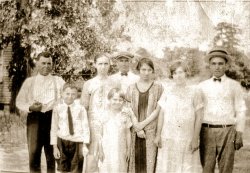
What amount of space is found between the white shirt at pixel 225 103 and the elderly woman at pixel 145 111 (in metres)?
0.50

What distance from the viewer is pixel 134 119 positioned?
457cm

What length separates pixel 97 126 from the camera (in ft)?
15.4

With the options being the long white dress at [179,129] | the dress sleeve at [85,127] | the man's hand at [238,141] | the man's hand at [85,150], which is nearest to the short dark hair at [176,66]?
the long white dress at [179,129]

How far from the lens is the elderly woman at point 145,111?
14.8ft

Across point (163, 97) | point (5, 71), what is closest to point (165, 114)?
point (163, 97)

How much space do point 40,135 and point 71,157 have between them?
1.46 ft

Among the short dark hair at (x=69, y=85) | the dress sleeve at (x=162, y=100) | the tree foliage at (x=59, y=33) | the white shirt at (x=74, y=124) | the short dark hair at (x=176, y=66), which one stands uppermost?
the tree foliage at (x=59, y=33)

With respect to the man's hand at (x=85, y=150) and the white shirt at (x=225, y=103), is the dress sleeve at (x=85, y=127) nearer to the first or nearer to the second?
the man's hand at (x=85, y=150)

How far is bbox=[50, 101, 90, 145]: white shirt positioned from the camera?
15.5 ft

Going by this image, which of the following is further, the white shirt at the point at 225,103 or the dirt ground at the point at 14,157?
the dirt ground at the point at 14,157

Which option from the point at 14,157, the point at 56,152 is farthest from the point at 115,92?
the point at 14,157

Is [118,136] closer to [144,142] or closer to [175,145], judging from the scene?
[144,142]

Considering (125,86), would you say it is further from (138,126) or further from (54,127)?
(54,127)

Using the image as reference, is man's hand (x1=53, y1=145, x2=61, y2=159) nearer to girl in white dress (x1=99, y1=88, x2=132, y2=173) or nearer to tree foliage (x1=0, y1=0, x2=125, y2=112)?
girl in white dress (x1=99, y1=88, x2=132, y2=173)
